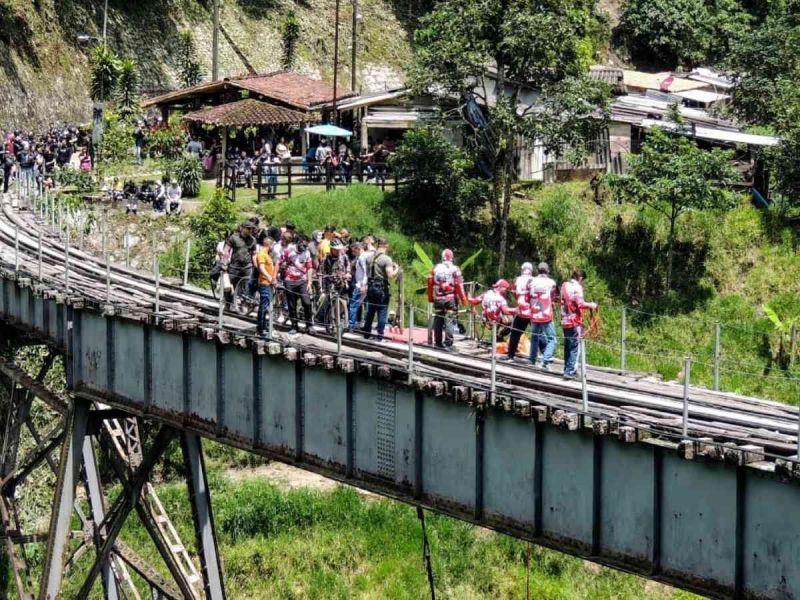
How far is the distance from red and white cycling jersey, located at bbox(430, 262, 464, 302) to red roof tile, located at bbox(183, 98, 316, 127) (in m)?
30.6

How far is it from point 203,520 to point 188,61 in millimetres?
50786

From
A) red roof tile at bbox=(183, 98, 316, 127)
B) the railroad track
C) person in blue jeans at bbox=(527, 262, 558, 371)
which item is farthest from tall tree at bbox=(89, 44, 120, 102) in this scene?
person in blue jeans at bbox=(527, 262, 558, 371)

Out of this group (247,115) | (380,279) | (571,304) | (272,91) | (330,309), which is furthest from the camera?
(272,91)

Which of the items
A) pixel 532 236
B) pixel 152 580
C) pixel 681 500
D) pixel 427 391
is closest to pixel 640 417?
pixel 681 500

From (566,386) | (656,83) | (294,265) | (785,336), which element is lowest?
(785,336)

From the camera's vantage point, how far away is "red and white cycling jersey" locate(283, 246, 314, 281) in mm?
24859

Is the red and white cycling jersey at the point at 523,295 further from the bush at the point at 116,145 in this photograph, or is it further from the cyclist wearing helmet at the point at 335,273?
the bush at the point at 116,145

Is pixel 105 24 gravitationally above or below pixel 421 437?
above

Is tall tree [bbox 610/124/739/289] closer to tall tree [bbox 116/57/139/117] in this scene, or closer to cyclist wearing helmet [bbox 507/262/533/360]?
tall tree [bbox 116/57/139/117]

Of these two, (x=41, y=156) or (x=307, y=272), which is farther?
(x=41, y=156)

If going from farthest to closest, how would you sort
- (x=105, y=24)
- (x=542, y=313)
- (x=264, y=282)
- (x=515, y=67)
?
(x=105, y=24) < (x=515, y=67) < (x=264, y=282) < (x=542, y=313)

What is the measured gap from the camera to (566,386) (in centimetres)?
2053

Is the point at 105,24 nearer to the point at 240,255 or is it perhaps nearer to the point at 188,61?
the point at 188,61

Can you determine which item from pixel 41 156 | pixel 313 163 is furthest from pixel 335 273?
pixel 41 156
